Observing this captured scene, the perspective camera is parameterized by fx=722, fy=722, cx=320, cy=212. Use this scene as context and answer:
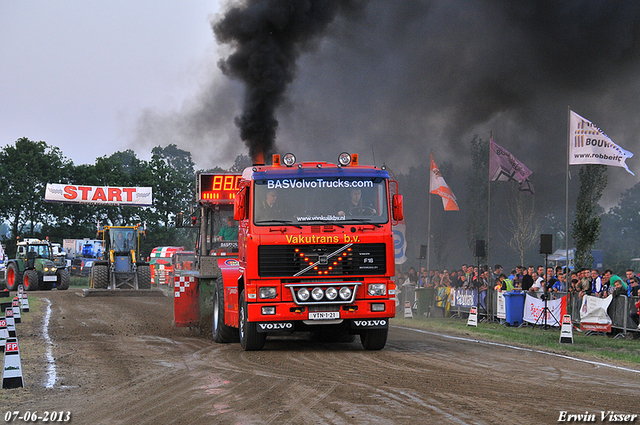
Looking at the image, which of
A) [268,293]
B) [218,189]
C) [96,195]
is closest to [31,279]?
[96,195]

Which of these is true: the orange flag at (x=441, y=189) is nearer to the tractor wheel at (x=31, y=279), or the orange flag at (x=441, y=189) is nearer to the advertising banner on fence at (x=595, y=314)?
the advertising banner on fence at (x=595, y=314)

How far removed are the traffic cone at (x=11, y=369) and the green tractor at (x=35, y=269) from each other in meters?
32.4

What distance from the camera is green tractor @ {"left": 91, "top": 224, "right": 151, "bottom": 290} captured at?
35.4m

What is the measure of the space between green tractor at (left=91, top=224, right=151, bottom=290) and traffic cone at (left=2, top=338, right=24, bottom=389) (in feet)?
87.6

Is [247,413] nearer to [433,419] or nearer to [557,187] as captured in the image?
[433,419]

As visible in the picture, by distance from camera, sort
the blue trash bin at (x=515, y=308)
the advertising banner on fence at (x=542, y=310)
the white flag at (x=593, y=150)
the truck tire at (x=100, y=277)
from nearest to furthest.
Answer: the advertising banner on fence at (x=542, y=310), the white flag at (x=593, y=150), the blue trash bin at (x=515, y=308), the truck tire at (x=100, y=277)

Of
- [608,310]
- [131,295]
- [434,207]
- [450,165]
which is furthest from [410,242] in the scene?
[608,310]

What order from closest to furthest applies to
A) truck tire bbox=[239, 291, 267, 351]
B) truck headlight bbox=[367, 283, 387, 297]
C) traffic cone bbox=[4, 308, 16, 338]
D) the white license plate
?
traffic cone bbox=[4, 308, 16, 338] → the white license plate → truck headlight bbox=[367, 283, 387, 297] → truck tire bbox=[239, 291, 267, 351]

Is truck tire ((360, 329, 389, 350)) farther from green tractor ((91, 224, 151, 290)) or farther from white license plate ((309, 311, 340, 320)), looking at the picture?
green tractor ((91, 224, 151, 290))

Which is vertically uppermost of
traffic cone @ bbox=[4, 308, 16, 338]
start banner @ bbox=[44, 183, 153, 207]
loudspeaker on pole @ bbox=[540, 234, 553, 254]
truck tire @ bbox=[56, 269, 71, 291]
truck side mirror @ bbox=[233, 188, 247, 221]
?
start banner @ bbox=[44, 183, 153, 207]

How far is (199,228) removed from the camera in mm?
15766

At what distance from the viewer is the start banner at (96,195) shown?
173 ft

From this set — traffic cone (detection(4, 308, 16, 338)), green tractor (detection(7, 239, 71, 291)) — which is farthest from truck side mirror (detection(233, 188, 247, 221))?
green tractor (detection(7, 239, 71, 291))

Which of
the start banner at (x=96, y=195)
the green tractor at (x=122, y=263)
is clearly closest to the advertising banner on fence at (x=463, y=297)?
the green tractor at (x=122, y=263)
